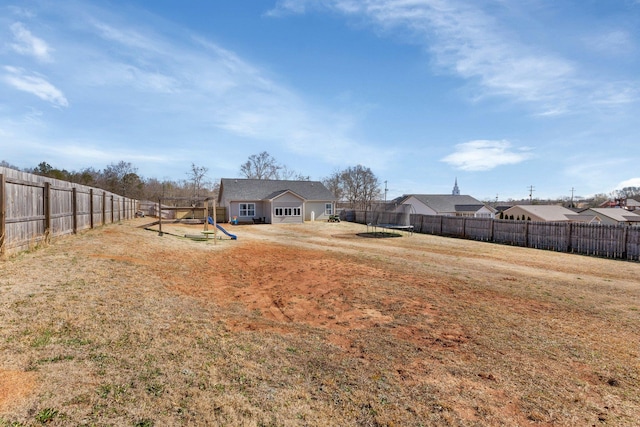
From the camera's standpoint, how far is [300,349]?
15.2ft

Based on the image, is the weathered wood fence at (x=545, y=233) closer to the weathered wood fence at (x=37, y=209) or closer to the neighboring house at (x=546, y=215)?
the weathered wood fence at (x=37, y=209)

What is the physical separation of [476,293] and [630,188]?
166 metres

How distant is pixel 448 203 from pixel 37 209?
1964 inches

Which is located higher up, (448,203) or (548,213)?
(448,203)

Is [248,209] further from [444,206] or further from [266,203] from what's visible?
[444,206]

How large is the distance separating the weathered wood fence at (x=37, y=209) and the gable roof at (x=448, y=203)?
4342 cm

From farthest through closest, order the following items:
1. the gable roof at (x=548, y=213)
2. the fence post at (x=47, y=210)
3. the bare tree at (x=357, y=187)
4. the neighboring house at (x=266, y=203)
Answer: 1. the bare tree at (x=357, y=187)
2. the gable roof at (x=548, y=213)
3. the neighboring house at (x=266, y=203)
4. the fence post at (x=47, y=210)

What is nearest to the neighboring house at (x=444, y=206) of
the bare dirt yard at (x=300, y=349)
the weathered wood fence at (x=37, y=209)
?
the bare dirt yard at (x=300, y=349)

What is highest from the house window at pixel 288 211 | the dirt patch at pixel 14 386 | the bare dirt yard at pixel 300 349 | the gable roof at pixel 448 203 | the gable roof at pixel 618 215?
the gable roof at pixel 448 203

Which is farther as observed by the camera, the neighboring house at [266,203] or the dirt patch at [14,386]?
the neighboring house at [266,203]

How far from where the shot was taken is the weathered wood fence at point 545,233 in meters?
15.8

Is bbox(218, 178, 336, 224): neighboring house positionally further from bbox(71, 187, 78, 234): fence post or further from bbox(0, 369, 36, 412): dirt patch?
bbox(0, 369, 36, 412): dirt patch

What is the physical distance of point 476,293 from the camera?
8242mm

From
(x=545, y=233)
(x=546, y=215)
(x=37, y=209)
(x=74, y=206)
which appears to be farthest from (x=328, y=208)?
(x=37, y=209)
